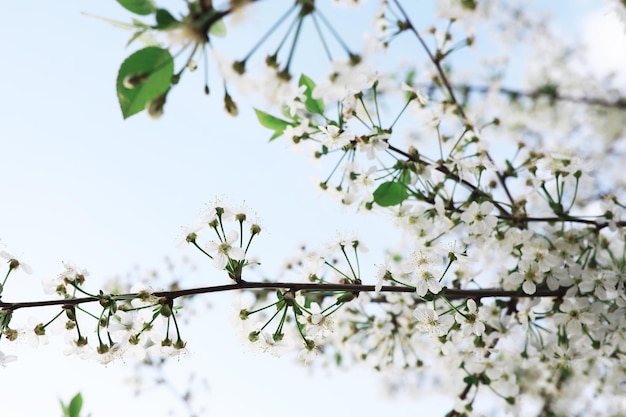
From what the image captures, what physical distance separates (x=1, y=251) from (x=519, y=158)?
5.86 feet

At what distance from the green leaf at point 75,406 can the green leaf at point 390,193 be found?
1.15 meters

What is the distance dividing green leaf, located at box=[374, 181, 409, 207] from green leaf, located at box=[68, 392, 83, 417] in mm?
1153

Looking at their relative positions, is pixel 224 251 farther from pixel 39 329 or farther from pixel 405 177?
pixel 405 177

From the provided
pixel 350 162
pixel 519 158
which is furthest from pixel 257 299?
pixel 519 158

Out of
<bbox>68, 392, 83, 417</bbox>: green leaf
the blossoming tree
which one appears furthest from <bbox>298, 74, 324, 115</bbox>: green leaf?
<bbox>68, 392, 83, 417</bbox>: green leaf

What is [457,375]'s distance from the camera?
2.27 meters

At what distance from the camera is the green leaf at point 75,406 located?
1850mm

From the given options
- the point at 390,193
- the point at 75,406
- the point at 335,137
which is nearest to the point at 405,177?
the point at 390,193

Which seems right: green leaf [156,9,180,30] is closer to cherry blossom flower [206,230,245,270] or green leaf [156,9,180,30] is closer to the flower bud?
the flower bud

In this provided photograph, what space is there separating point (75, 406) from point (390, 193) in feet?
4.03

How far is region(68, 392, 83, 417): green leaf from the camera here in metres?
1.85

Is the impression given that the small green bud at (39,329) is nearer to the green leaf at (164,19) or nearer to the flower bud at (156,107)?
the flower bud at (156,107)

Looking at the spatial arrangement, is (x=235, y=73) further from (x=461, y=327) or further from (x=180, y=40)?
(x=461, y=327)

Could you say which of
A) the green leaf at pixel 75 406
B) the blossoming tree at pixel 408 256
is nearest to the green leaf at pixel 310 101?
the blossoming tree at pixel 408 256
